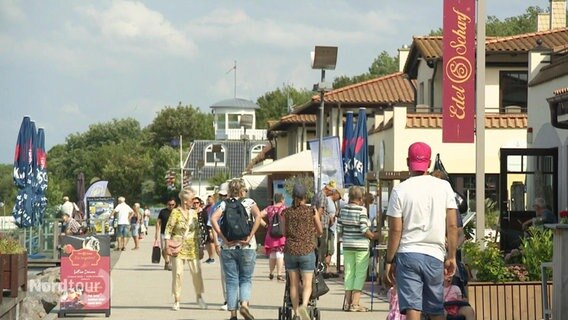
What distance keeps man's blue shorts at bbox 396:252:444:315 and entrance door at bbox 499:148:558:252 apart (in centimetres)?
1208

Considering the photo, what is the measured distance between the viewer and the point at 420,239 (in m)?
10.3

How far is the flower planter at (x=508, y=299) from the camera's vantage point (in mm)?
13711

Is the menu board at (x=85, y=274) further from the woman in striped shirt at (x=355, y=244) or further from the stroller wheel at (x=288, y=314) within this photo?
the woman in striped shirt at (x=355, y=244)

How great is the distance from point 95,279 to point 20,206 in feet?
55.0

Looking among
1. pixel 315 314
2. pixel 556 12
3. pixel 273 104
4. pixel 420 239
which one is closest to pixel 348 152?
pixel 315 314

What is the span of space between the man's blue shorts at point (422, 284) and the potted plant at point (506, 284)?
341 cm

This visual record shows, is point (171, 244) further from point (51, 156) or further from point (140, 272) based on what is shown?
point (51, 156)

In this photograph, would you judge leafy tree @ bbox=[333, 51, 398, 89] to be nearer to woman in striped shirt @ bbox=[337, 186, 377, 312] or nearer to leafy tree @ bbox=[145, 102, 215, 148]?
leafy tree @ bbox=[145, 102, 215, 148]

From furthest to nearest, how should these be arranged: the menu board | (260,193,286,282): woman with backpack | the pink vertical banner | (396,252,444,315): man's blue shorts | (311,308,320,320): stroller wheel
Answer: (260,193,286,282): woman with backpack
the pink vertical banner
the menu board
(311,308,320,320): stroller wheel
(396,252,444,315): man's blue shorts

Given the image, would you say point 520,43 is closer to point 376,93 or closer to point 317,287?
point 376,93

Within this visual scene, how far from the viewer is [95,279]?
16734 millimetres

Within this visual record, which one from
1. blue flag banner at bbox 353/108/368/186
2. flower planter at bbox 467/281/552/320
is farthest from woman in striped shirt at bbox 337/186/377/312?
blue flag banner at bbox 353/108/368/186

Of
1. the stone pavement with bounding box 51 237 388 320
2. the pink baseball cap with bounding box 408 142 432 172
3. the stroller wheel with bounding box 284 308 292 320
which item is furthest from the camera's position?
the stone pavement with bounding box 51 237 388 320

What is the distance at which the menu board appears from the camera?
16.6 meters
